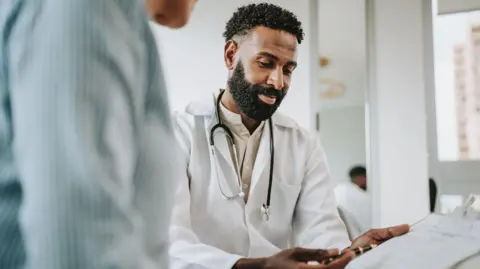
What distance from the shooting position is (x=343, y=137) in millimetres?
1312

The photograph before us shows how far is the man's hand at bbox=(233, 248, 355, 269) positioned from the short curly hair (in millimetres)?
535

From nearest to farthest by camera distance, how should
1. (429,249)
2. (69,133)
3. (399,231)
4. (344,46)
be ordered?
(69,133) → (429,249) → (399,231) → (344,46)

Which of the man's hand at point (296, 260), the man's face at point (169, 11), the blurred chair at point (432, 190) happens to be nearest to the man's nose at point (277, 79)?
the man's hand at point (296, 260)

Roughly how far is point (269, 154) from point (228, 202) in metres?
0.14

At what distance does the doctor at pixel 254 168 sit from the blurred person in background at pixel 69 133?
1.92 feet

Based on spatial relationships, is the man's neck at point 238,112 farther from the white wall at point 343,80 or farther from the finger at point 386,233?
the finger at point 386,233

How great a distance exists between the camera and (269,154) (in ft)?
3.39

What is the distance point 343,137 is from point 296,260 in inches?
25.1

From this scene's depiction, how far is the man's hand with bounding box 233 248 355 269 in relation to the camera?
69cm

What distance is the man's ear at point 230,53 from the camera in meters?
1.16

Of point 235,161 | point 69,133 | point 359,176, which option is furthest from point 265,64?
point 69,133

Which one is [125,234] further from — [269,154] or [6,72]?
[269,154]

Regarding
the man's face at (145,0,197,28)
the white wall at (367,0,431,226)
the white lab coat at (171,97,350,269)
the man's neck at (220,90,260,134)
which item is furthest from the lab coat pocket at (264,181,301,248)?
the man's face at (145,0,197,28)

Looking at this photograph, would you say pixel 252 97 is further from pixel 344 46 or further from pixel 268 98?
pixel 344 46
